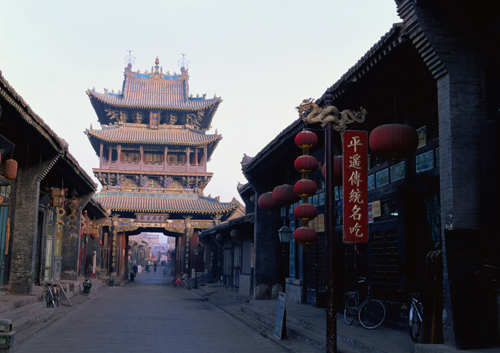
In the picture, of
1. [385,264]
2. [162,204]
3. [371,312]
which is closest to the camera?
[371,312]

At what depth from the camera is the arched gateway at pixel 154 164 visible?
35469mm

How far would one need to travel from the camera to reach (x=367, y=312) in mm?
9930

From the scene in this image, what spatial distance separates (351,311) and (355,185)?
10.9 ft

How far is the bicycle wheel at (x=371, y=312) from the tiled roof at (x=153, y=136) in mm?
28686

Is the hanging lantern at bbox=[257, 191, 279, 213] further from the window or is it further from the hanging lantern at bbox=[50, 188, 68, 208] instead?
the window

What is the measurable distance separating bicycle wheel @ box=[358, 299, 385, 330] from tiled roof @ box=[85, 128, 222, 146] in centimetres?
2869

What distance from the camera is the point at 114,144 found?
37594 mm

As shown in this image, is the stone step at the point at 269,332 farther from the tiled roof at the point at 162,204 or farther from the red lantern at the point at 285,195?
the tiled roof at the point at 162,204

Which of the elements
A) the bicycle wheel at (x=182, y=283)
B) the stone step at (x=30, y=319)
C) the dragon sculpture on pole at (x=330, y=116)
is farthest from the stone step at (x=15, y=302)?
the bicycle wheel at (x=182, y=283)

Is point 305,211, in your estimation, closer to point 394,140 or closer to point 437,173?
point 437,173

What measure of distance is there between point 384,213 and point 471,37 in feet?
14.1

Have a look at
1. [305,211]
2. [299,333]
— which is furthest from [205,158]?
[299,333]

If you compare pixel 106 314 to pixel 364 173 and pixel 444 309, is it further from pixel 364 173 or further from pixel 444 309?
pixel 444 309

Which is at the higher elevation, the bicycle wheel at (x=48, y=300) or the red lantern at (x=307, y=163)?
the red lantern at (x=307, y=163)
